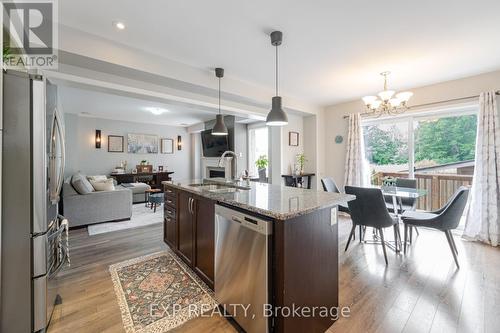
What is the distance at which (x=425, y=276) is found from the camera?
2.34 metres

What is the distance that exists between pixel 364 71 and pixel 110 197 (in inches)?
194

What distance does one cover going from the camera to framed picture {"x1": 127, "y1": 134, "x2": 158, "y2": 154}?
738 centimetres

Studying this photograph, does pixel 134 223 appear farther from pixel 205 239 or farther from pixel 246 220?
pixel 246 220

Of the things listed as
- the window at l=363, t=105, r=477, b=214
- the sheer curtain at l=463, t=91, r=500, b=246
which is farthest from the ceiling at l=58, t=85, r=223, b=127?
the sheer curtain at l=463, t=91, r=500, b=246

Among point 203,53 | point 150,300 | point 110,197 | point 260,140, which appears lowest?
point 150,300

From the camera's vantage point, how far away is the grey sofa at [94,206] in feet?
12.8

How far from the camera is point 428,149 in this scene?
4.11m

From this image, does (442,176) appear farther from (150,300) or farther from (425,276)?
(150,300)

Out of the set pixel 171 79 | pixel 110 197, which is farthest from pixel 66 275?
pixel 171 79

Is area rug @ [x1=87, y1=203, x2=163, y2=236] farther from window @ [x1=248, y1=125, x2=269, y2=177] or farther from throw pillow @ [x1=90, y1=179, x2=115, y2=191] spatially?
window @ [x1=248, y1=125, x2=269, y2=177]

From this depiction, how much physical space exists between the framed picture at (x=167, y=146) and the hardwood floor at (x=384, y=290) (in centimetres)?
522

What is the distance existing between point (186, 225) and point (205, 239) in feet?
1.55

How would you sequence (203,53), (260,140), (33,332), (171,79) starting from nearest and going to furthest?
(33,332), (203,53), (171,79), (260,140)

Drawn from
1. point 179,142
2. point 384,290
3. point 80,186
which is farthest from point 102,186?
point 384,290
